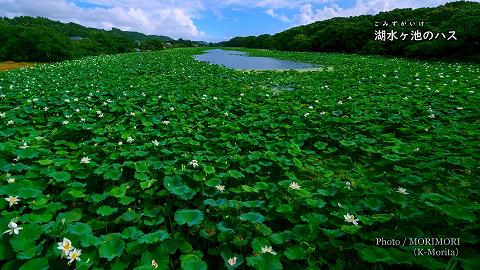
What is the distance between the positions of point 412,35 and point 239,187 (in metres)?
32.6

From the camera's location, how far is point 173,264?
8.91ft

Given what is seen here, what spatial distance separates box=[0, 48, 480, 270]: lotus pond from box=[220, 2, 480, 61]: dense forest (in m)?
17.4

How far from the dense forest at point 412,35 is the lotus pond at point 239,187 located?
17448 mm

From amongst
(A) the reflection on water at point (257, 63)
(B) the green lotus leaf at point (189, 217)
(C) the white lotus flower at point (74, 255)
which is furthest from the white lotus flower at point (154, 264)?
(A) the reflection on water at point (257, 63)

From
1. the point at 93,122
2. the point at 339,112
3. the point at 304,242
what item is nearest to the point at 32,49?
the point at 93,122

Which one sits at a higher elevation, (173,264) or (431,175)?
(431,175)

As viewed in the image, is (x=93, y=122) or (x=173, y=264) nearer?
(x=173, y=264)

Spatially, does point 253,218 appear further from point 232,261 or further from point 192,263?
point 192,263

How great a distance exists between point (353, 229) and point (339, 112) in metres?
4.89

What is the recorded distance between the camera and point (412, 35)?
29516 millimetres

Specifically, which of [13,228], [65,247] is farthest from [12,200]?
[65,247]

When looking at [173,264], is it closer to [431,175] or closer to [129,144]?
[129,144]

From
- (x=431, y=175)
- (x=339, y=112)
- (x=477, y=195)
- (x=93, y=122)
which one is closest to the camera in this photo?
(x=477, y=195)

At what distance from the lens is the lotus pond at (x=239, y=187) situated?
2645 mm
